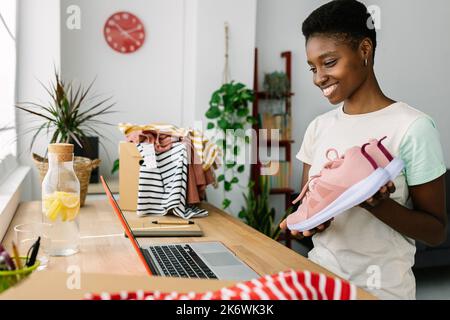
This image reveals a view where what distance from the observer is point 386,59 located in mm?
4469

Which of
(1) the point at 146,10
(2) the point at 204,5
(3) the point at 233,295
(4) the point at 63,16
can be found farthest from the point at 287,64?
(3) the point at 233,295

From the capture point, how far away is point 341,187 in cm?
104

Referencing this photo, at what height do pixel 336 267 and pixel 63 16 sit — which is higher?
pixel 63 16

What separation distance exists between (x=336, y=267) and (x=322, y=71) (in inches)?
20.6

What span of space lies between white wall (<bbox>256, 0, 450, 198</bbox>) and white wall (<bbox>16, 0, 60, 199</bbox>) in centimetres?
181

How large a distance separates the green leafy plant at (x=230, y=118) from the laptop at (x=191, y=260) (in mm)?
2184

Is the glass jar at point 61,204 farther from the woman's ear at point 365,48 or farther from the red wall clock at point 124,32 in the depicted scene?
the red wall clock at point 124,32

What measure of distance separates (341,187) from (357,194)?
0.15 ft

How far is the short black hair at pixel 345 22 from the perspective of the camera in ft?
4.00

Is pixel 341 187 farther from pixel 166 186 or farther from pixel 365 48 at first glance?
pixel 166 186

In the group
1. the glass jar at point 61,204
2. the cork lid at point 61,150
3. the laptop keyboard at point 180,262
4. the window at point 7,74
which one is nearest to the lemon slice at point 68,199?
the glass jar at point 61,204

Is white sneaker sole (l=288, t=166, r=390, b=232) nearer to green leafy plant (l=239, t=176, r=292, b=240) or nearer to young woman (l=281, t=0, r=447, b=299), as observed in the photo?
young woman (l=281, t=0, r=447, b=299)

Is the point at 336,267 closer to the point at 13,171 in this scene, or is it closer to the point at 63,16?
the point at 13,171

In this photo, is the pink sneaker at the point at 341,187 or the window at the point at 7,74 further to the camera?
the window at the point at 7,74
